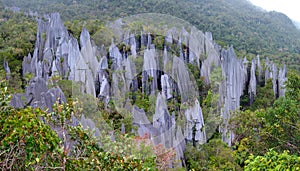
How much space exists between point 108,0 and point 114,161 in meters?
40.5

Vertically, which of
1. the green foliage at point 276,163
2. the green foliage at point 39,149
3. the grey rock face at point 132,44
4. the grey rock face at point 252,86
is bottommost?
the grey rock face at point 252,86

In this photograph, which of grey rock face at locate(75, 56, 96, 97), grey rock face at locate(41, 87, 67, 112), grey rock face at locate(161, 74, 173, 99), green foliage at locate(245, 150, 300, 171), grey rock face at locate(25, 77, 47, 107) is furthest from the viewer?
grey rock face at locate(161, 74, 173, 99)

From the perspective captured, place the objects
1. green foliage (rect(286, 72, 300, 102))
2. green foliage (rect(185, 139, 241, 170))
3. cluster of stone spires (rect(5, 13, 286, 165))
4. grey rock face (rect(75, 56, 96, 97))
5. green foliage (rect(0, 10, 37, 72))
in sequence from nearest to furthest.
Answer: green foliage (rect(286, 72, 300, 102))
cluster of stone spires (rect(5, 13, 286, 165))
green foliage (rect(185, 139, 241, 170))
grey rock face (rect(75, 56, 96, 97))
green foliage (rect(0, 10, 37, 72))

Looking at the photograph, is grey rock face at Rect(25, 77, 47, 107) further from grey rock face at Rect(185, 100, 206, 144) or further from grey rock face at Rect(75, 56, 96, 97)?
grey rock face at Rect(185, 100, 206, 144)

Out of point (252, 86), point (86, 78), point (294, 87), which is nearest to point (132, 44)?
point (86, 78)

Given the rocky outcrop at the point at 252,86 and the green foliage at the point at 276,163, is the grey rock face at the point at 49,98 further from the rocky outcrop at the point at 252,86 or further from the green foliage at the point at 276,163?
the rocky outcrop at the point at 252,86

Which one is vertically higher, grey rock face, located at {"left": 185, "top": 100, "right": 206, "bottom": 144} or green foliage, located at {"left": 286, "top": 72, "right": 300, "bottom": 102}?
green foliage, located at {"left": 286, "top": 72, "right": 300, "bottom": 102}

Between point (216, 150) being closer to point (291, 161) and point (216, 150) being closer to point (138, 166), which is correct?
point (291, 161)

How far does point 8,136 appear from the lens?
304 centimetres

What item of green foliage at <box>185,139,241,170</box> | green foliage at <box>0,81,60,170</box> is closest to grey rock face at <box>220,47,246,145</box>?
green foliage at <box>185,139,241,170</box>

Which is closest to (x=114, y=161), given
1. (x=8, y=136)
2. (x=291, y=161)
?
(x=8, y=136)

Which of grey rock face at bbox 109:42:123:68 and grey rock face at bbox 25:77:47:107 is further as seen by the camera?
grey rock face at bbox 109:42:123:68

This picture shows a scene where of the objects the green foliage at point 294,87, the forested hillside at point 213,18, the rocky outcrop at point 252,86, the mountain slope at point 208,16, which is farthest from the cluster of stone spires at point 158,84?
the mountain slope at point 208,16

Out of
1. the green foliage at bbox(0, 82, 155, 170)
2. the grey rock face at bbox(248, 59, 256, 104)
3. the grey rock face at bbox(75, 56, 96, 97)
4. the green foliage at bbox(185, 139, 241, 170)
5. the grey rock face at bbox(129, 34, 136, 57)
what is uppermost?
the grey rock face at bbox(129, 34, 136, 57)
